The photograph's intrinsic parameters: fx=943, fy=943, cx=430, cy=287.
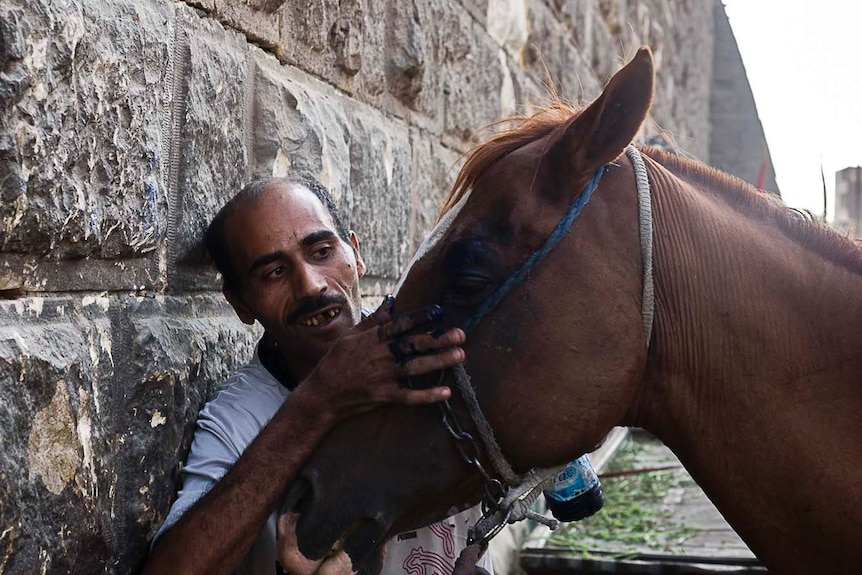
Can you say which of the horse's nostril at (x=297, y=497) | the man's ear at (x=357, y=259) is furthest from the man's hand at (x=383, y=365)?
the man's ear at (x=357, y=259)

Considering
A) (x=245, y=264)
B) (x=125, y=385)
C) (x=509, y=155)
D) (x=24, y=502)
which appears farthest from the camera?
(x=245, y=264)

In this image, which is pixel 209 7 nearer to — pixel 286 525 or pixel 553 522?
pixel 286 525

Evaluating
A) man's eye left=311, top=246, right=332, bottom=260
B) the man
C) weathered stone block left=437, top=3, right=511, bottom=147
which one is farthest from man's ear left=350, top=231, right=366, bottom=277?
weathered stone block left=437, top=3, right=511, bottom=147

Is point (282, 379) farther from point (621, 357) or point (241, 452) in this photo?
point (621, 357)

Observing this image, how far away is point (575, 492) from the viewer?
1901 mm

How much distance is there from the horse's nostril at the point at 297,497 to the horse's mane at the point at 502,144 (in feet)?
1.78

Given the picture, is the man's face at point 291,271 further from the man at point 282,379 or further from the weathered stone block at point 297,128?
the weathered stone block at point 297,128

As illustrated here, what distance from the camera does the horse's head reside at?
1.52 m

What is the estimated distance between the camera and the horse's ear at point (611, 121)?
1410 millimetres

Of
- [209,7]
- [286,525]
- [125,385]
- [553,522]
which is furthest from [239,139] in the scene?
[553,522]

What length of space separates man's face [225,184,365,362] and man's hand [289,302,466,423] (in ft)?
0.86

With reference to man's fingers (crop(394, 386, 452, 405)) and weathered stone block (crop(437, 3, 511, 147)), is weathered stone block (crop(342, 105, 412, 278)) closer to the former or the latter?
weathered stone block (crop(437, 3, 511, 147))

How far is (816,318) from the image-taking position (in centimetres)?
156

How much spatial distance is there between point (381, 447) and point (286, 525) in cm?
19
